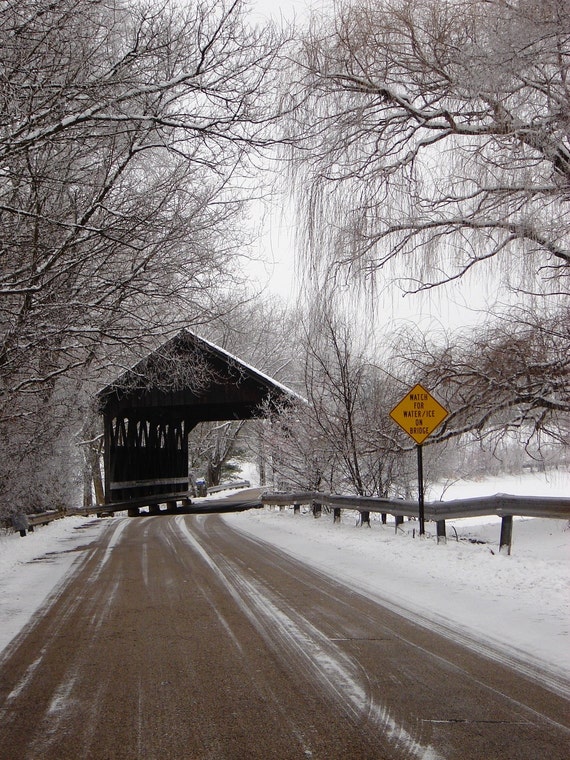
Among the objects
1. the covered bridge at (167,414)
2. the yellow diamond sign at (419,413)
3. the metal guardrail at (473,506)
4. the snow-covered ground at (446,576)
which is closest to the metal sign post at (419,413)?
the yellow diamond sign at (419,413)

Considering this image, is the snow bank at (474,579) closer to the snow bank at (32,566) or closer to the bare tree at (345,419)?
the bare tree at (345,419)

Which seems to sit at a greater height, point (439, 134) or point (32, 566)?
point (439, 134)

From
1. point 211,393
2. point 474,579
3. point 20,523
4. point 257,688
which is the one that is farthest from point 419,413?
point 211,393

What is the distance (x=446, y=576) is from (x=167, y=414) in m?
25.5

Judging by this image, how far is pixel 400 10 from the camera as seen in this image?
345 inches

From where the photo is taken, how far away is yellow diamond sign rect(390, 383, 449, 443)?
11.3 metres

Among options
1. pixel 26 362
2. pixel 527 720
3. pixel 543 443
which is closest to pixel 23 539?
pixel 26 362

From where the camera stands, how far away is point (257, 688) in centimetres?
430

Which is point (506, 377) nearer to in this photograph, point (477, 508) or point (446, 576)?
point (477, 508)

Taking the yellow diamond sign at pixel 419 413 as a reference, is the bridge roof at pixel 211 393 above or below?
above

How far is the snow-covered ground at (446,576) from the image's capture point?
18.7ft

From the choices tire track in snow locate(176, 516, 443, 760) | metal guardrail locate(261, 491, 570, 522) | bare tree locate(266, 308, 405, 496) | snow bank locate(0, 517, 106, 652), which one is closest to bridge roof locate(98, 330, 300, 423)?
bare tree locate(266, 308, 405, 496)

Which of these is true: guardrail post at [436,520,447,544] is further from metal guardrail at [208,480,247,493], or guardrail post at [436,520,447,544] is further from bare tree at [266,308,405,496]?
metal guardrail at [208,480,247,493]

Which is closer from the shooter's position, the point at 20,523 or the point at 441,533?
the point at 441,533
